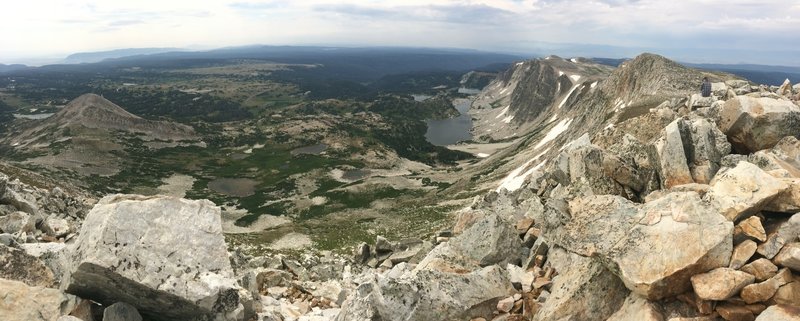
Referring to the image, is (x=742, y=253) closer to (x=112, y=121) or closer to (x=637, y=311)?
(x=637, y=311)

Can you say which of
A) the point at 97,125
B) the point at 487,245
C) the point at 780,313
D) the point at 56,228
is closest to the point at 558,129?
the point at 487,245

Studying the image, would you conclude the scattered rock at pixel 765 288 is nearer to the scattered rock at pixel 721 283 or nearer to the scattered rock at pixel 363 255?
the scattered rock at pixel 721 283

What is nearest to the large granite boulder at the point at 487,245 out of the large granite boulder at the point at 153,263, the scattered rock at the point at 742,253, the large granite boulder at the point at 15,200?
the large granite boulder at the point at 153,263

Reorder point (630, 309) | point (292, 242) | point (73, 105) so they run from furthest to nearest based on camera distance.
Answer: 1. point (73, 105)
2. point (292, 242)
3. point (630, 309)

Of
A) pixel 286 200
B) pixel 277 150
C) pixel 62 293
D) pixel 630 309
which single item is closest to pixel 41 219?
pixel 62 293

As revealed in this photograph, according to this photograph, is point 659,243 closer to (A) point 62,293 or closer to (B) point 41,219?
(A) point 62,293
